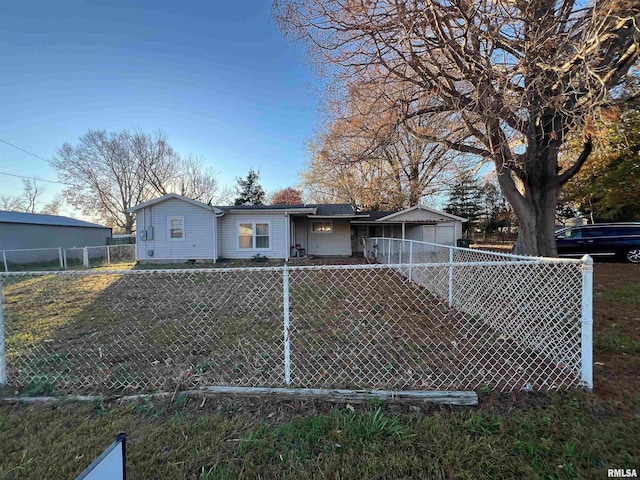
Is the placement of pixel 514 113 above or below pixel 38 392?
above

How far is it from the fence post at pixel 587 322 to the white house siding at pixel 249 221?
11736 millimetres

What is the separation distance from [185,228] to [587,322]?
44.5 ft

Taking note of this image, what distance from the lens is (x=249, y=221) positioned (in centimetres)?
1341

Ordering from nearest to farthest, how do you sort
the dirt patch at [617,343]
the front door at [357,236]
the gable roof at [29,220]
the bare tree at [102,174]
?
the dirt patch at [617,343] → the gable roof at [29,220] → the front door at [357,236] → the bare tree at [102,174]

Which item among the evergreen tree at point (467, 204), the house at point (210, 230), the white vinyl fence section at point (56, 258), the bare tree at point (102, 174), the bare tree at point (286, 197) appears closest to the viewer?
the house at point (210, 230)

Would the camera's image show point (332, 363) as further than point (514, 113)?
No

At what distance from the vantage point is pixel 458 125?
6.91 metres

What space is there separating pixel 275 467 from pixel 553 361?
2.73m

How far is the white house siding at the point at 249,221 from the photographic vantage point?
1333 cm

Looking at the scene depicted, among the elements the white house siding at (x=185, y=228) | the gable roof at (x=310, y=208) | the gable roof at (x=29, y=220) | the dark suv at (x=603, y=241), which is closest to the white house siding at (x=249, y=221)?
the gable roof at (x=310, y=208)

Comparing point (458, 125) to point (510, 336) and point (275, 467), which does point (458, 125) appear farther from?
point (275, 467)

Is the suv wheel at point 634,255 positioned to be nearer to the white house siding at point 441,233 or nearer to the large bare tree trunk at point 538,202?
the large bare tree trunk at point 538,202

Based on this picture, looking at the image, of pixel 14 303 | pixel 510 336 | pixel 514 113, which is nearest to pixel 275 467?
pixel 510 336

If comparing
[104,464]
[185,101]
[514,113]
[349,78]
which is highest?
[185,101]
